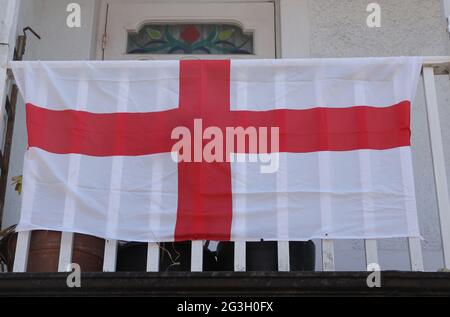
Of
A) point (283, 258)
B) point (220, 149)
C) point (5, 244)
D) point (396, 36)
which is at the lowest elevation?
point (283, 258)

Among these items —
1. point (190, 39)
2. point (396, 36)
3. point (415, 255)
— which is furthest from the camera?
point (190, 39)

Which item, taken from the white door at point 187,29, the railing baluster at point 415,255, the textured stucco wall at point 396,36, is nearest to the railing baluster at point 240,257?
the railing baluster at point 415,255

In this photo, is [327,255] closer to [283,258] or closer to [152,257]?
[283,258]

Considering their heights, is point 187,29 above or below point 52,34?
above

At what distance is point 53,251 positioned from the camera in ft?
12.8

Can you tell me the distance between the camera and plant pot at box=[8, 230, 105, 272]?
3906mm

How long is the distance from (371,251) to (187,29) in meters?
2.74

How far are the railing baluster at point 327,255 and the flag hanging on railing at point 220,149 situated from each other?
4 centimetres

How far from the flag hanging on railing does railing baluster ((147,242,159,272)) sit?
0.11 ft

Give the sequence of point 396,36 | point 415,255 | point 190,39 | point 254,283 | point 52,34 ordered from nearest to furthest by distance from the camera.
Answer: point 254,283, point 415,255, point 396,36, point 52,34, point 190,39

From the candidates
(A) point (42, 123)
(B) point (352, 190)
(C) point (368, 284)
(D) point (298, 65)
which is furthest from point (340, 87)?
(A) point (42, 123)

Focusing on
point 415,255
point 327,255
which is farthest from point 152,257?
point 415,255

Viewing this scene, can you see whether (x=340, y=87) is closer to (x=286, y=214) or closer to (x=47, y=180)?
(x=286, y=214)

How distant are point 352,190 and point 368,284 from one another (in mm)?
564
